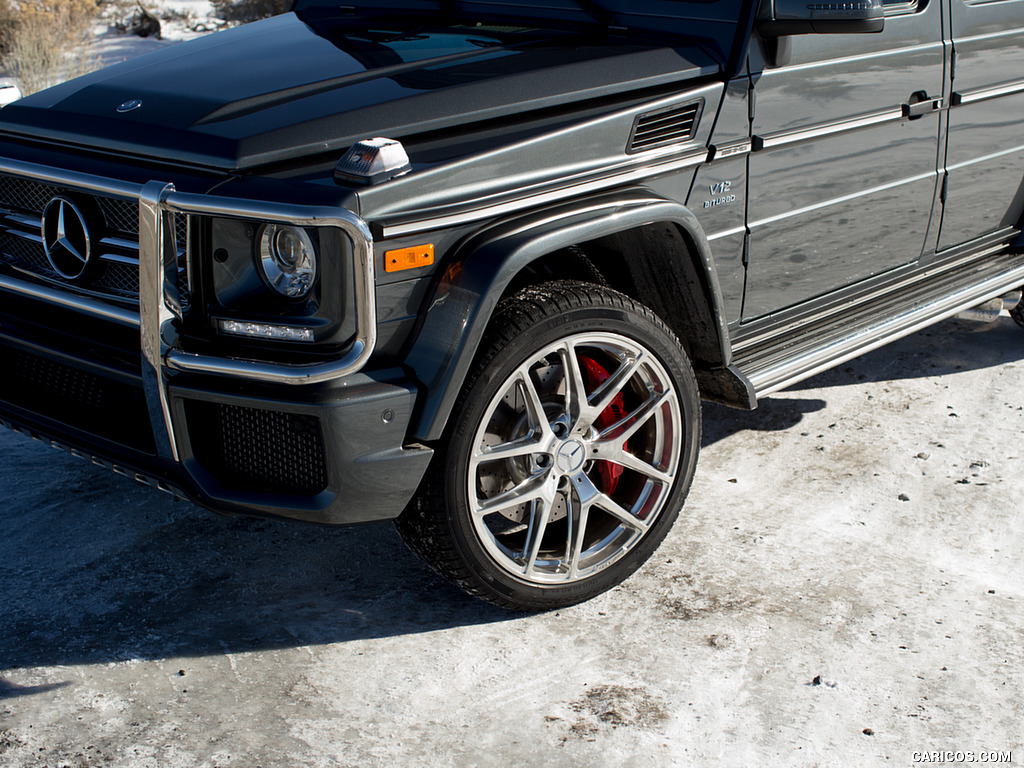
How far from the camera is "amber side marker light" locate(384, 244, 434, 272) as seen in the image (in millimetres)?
2428

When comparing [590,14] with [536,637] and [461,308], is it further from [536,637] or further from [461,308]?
[536,637]

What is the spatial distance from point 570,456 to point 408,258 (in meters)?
0.81

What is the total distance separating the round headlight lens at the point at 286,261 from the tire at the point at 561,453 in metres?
0.47

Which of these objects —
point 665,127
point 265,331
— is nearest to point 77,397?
point 265,331

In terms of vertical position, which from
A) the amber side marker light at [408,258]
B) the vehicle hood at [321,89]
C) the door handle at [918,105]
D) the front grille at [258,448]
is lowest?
the front grille at [258,448]

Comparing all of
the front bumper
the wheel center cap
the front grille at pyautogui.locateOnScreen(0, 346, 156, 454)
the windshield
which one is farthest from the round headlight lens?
the windshield

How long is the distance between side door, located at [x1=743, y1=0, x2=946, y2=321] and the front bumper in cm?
146

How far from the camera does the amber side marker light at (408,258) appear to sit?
7.97 ft

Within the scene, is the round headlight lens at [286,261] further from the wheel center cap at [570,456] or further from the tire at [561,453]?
the wheel center cap at [570,456]

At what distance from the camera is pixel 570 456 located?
9.68 ft

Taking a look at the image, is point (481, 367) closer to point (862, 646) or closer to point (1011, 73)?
point (862, 646)

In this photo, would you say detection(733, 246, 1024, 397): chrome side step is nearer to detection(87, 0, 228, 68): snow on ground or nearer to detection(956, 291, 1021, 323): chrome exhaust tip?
detection(956, 291, 1021, 323): chrome exhaust tip

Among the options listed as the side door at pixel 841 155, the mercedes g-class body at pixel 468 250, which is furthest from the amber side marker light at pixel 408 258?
the side door at pixel 841 155

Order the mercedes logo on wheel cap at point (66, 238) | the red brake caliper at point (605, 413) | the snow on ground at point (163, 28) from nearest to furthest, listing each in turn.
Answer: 1. the mercedes logo on wheel cap at point (66, 238)
2. the red brake caliper at point (605, 413)
3. the snow on ground at point (163, 28)
